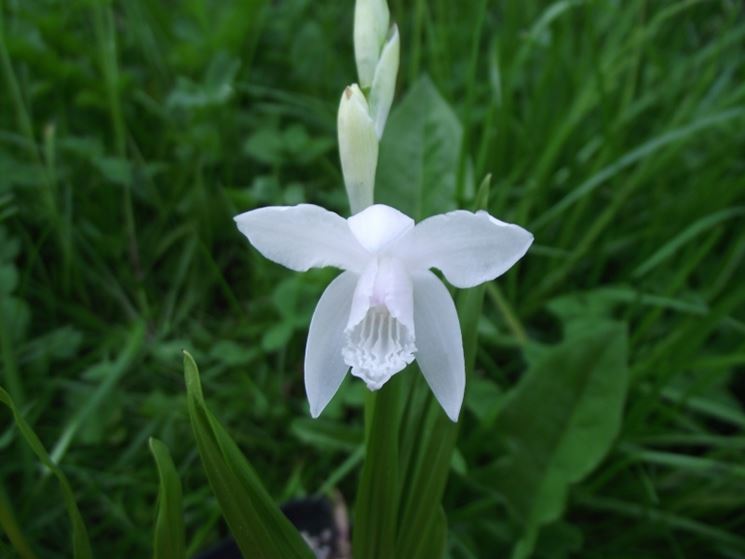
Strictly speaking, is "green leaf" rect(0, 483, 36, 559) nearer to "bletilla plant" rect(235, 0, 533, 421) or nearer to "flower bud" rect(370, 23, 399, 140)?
"bletilla plant" rect(235, 0, 533, 421)

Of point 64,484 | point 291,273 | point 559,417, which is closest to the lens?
point 64,484

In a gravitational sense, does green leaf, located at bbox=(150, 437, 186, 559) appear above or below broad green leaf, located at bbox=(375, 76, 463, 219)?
below

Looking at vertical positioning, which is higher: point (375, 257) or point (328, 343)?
point (375, 257)

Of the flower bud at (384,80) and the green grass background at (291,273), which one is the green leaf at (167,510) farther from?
the flower bud at (384,80)

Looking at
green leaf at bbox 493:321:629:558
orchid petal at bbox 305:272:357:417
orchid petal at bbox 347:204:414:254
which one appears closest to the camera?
orchid petal at bbox 347:204:414:254

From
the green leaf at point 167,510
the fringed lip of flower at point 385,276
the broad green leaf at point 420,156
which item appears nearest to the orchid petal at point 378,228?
the fringed lip of flower at point 385,276

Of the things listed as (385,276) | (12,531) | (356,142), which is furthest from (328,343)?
(12,531)

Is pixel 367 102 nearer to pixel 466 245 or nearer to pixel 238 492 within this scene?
pixel 466 245

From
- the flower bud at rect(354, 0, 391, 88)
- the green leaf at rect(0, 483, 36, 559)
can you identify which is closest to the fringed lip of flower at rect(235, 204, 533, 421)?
the flower bud at rect(354, 0, 391, 88)

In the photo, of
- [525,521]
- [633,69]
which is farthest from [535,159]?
[525,521]
